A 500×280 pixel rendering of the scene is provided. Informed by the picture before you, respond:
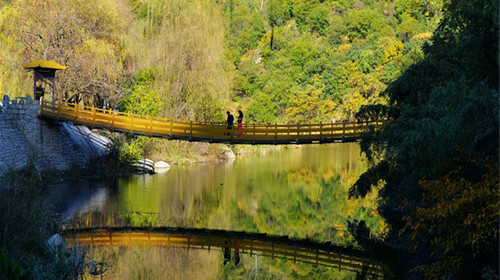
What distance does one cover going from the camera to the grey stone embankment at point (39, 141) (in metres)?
18.8

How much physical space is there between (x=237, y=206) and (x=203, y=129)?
11.3 feet

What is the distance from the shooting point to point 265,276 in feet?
36.5

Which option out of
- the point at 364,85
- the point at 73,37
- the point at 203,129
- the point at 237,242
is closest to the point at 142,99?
the point at 73,37

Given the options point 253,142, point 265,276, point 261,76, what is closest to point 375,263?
point 265,276

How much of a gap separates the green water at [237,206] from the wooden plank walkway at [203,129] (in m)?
2.05

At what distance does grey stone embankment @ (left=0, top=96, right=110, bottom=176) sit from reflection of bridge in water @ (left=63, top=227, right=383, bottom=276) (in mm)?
5425

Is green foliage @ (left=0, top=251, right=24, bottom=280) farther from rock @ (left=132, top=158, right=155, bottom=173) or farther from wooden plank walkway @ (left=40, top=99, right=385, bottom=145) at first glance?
rock @ (left=132, top=158, right=155, bottom=173)

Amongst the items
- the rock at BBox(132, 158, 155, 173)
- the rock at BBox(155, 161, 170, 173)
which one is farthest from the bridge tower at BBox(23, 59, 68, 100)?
the rock at BBox(155, 161, 170, 173)

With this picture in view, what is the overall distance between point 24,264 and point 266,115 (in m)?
44.2

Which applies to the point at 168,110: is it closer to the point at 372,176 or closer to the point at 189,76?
the point at 189,76

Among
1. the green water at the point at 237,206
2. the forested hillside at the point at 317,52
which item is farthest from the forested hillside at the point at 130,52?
the forested hillside at the point at 317,52

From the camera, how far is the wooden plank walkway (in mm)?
19031

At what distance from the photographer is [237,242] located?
1354cm

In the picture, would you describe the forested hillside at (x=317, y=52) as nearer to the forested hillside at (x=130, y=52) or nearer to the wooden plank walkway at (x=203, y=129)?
the forested hillside at (x=130, y=52)
